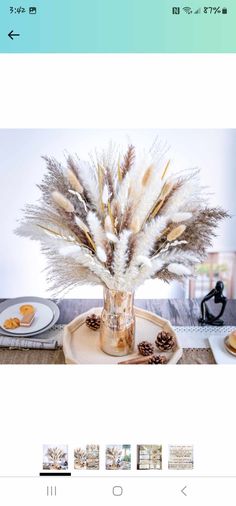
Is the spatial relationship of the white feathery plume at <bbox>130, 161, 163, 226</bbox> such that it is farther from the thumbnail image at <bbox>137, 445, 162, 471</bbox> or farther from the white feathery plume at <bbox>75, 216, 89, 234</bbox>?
the thumbnail image at <bbox>137, 445, 162, 471</bbox>

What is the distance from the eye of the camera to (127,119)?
0.71 m

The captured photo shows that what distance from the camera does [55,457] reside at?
0.73 metres

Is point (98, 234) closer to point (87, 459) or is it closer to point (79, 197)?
point (79, 197)

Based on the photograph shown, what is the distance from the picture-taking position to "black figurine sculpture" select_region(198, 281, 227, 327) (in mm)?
1004

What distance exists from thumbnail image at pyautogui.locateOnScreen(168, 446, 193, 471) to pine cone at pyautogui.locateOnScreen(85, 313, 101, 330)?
0.94ft

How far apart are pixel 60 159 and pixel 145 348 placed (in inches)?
13.2
